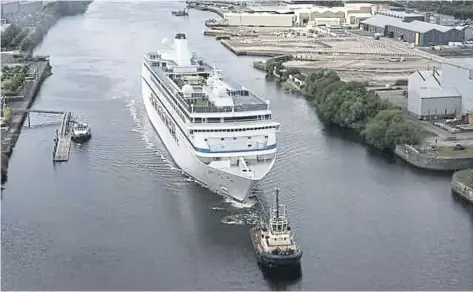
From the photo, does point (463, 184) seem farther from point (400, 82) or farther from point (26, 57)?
point (26, 57)

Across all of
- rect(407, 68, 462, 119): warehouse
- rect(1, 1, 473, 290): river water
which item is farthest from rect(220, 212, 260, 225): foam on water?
rect(407, 68, 462, 119): warehouse

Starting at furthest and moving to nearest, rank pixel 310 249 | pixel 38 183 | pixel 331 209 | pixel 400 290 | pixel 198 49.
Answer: pixel 198 49 < pixel 38 183 < pixel 331 209 < pixel 310 249 < pixel 400 290

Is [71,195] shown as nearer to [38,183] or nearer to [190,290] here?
[38,183]

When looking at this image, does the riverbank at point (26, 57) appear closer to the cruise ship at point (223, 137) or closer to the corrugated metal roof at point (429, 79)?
the cruise ship at point (223, 137)

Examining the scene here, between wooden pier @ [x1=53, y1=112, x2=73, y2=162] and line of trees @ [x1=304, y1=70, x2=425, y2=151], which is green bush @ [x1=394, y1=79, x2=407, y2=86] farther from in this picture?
wooden pier @ [x1=53, y1=112, x2=73, y2=162]

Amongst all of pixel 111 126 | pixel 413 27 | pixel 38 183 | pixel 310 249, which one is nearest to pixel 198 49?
pixel 413 27

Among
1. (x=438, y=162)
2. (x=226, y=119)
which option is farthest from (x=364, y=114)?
(x=226, y=119)
